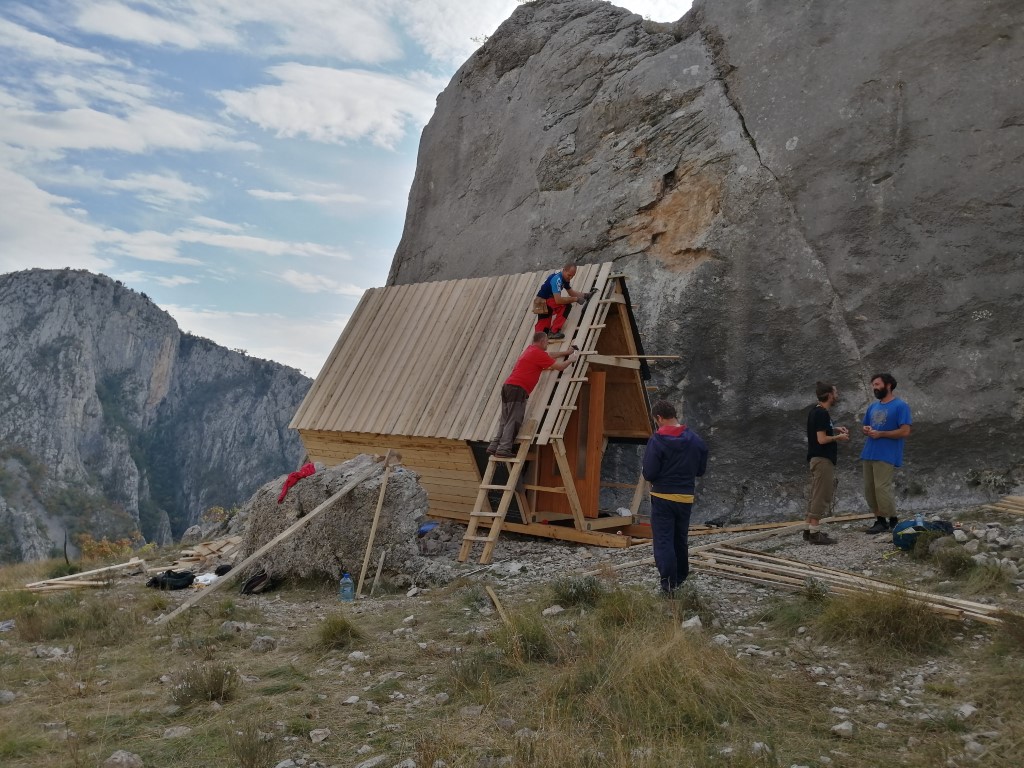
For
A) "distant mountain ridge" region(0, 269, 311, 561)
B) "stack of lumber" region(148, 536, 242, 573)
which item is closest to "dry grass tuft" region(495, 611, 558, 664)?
"stack of lumber" region(148, 536, 242, 573)

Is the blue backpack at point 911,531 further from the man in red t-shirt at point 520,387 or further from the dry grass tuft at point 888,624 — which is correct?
the man in red t-shirt at point 520,387

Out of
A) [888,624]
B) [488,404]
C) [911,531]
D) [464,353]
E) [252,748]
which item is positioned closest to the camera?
[252,748]

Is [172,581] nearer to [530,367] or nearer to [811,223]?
[530,367]

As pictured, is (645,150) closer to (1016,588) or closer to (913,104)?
(913,104)

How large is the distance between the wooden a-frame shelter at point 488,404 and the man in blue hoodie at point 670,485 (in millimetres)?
2893

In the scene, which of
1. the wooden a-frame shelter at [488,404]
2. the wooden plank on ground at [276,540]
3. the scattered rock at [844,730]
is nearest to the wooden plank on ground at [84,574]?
the wooden plank on ground at [276,540]

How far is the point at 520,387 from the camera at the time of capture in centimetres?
995

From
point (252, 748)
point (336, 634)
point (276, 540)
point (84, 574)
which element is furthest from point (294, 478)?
point (252, 748)

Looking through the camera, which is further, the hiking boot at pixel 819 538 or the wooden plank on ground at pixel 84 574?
the wooden plank on ground at pixel 84 574

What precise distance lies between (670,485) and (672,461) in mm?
202

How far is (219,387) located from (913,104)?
265 feet

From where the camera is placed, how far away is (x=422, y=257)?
63.4 ft

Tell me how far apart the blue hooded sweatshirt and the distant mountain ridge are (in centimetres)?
5657

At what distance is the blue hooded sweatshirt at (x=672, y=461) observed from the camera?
22.7 ft
